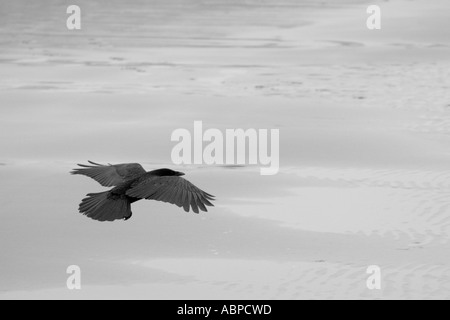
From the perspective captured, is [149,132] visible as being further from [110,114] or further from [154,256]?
[154,256]

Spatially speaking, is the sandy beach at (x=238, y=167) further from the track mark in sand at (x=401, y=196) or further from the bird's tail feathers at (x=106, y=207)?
the bird's tail feathers at (x=106, y=207)

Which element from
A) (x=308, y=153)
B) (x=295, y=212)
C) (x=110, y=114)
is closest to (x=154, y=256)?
(x=295, y=212)

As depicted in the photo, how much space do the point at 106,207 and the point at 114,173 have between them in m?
0.65

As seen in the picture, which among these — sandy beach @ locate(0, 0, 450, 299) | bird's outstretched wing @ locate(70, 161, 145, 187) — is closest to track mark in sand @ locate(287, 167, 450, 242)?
sandy beach @ locate(0, 0, 450, 299)

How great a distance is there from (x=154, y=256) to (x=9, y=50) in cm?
936

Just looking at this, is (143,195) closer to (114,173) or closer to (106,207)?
(106,207)

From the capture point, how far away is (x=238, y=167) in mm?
10164

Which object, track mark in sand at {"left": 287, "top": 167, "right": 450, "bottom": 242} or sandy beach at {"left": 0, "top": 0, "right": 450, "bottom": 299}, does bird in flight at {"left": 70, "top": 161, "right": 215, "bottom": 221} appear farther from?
track mark in sand at {"left": 287, "top": 167, "right": 450, "bottom": 242}

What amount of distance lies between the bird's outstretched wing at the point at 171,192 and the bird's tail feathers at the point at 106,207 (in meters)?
0.10

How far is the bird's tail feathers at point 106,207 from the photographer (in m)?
7.63

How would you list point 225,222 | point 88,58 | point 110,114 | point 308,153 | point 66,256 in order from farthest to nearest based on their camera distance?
point 88,58 → point 110,114 → point 308,153 → point 225,222 → point 66,256

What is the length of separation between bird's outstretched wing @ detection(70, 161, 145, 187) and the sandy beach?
36cm

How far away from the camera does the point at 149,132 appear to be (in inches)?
447

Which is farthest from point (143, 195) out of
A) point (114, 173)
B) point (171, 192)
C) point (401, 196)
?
point (401, 196)
